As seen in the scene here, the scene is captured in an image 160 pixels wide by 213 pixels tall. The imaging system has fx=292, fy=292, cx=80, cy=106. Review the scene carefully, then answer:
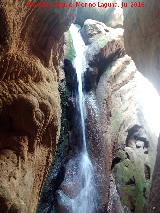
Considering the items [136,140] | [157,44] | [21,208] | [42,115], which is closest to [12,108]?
[42,115]

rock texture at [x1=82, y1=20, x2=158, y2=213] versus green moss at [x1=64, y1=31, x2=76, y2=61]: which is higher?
green moss at [x1=64, y1=31, x2=76, y2=61]

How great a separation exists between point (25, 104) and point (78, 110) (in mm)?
7600

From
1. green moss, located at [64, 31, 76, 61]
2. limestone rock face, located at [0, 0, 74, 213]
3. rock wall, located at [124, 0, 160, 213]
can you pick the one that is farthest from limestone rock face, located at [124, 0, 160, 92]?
green moss, located at [64, 31, 76, 61]

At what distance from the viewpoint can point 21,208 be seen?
15.6 ft

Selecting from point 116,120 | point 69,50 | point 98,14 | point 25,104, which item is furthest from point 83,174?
point 98,14

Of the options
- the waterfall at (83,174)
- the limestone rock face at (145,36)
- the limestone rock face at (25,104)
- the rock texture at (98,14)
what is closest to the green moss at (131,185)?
the waterfall at (83,174)

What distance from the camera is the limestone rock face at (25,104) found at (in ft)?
15.6

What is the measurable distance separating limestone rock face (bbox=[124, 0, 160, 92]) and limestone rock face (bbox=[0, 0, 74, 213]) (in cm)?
169

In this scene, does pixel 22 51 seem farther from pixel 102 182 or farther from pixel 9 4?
pixel 102 182

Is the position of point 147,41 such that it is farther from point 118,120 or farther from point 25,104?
point 118,120

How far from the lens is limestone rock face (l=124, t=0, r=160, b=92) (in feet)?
16.7

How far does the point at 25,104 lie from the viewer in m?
5.20

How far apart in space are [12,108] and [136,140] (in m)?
8.40

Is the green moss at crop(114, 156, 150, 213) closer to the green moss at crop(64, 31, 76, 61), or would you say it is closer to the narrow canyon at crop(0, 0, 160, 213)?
the narrow canyon at crop(0, 0, 160, 213)
